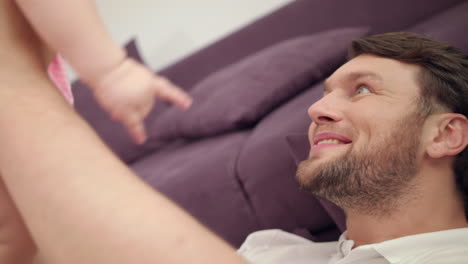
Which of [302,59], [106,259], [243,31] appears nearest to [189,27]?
[243,31]

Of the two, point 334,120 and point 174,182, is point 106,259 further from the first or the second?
point 174,182

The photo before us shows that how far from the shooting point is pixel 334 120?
0.74m

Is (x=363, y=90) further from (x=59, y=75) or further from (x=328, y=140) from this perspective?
(x=59, y=75)

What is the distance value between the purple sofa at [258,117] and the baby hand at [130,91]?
1.77ft

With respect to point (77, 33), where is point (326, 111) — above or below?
below

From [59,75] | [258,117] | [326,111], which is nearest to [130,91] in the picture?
[59,75]

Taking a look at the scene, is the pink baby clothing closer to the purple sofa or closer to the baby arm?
the baby arm

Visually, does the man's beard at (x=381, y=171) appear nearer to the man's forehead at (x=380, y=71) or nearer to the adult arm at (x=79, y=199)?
the man's forehead at (x=380, y=71)

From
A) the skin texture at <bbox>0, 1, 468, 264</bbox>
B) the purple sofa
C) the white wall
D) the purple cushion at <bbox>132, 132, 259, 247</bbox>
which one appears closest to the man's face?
the purple sofa

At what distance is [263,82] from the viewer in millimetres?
1344

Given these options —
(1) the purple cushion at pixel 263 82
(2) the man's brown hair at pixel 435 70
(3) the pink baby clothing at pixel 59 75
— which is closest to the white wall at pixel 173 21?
(1) the purple cushion at pixel 263 82

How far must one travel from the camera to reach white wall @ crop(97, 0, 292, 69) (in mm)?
2051

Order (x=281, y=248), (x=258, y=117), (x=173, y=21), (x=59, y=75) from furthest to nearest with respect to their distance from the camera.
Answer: (x=173, y=21)
(x=258, y=117)
(x=281, y=248)
(x=59, y=75)

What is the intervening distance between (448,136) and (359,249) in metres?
0.29
